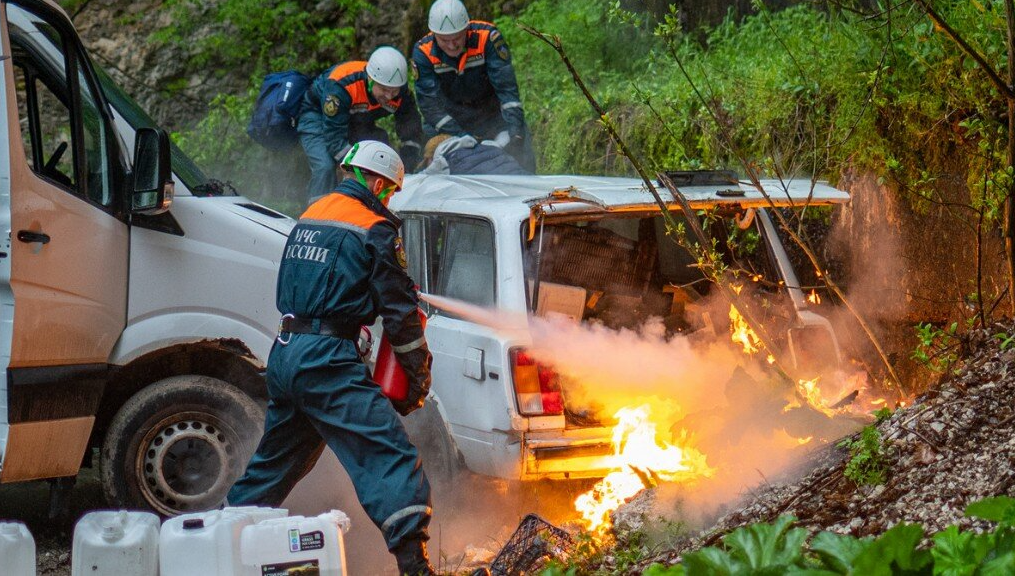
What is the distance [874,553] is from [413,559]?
104 inches

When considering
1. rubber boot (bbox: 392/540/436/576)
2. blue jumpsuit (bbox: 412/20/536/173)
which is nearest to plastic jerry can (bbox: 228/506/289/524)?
rubber boot (bbox: 392/540/436/576)

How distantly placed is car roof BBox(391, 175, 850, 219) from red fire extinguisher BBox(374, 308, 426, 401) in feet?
2.99

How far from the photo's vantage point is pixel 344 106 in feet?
27.4

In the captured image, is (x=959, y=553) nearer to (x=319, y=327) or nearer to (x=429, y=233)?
(x=319, y=327)

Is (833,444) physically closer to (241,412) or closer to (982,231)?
(982,231)

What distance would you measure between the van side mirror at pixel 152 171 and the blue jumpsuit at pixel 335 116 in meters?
3.00

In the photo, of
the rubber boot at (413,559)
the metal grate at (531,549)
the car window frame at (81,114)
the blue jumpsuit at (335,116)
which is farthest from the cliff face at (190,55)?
the rubber boot at (413,559)

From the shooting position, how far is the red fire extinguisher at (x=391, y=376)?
4875 mm

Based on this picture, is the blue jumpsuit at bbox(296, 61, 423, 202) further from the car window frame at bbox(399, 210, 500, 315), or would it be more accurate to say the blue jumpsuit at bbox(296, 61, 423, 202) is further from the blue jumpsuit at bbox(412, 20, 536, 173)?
the car window frame at bbox(399, 210, 500, 315)

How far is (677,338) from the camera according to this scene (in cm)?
583

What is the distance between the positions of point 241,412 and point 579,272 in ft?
6.56

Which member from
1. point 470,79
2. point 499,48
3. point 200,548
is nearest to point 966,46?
point 200,548

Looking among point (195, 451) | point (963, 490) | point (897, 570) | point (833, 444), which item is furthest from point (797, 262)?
point (897, 570)

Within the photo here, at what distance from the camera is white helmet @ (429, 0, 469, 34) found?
8.45 metres
